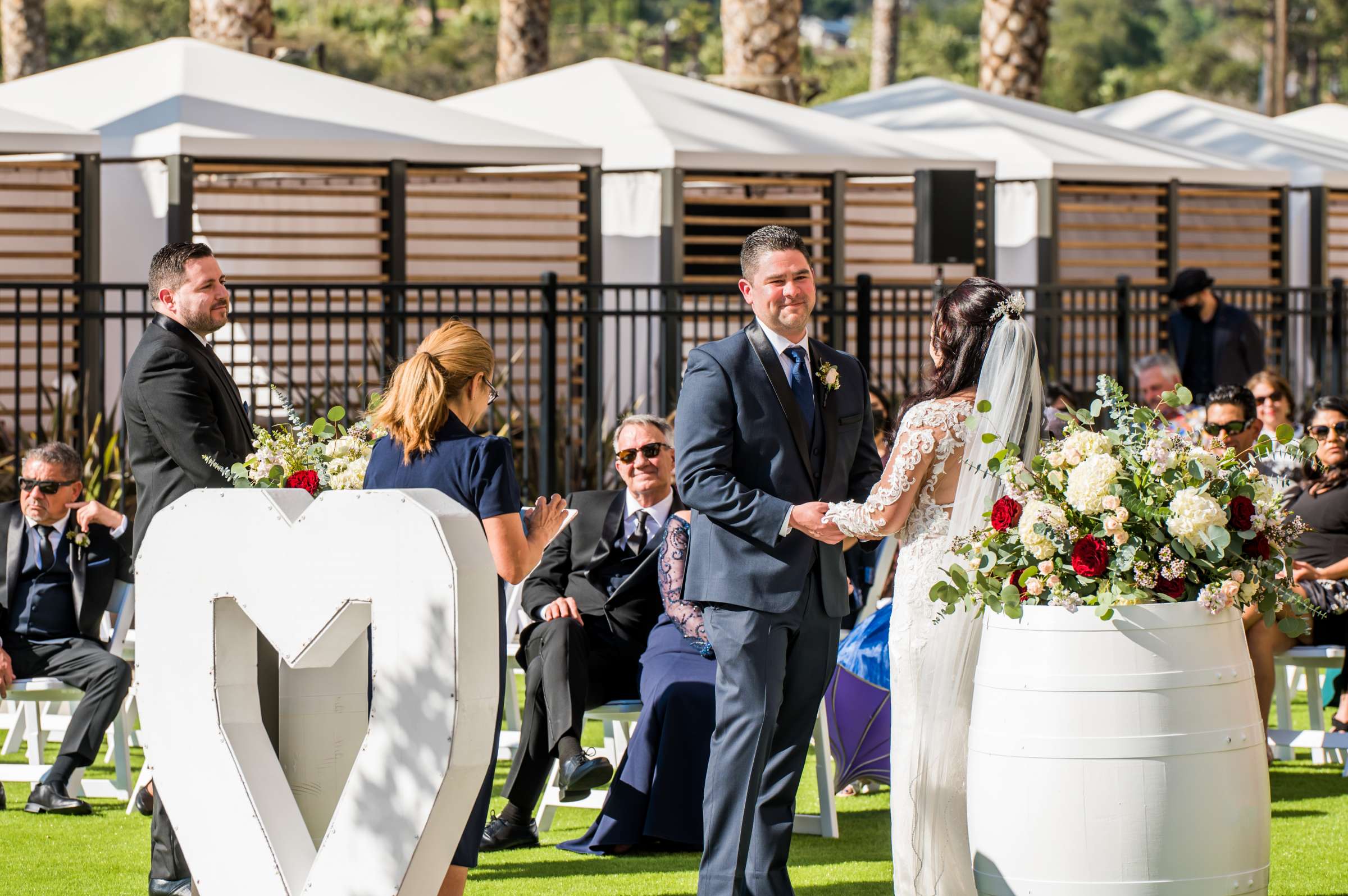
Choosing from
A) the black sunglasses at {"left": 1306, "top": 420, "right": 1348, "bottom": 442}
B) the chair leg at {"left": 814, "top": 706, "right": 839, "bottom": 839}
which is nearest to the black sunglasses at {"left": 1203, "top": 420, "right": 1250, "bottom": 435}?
the black sunglasses at {"left": 1306, "top": 420, "right": 1348, "bottom": 442}

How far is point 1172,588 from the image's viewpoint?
14.0 ft

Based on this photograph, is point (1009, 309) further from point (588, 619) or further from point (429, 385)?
point (588, 619)

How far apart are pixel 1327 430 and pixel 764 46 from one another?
38.3ft

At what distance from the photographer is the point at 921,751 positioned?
468cm

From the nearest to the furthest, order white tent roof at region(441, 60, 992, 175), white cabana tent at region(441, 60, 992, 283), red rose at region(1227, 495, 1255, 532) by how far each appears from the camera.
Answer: red rose at region(1227, 495, 1255, 532) → white tent roof at region(441, 60, 992, 175) → white cabana tent at region(441, 60, 992, 283)

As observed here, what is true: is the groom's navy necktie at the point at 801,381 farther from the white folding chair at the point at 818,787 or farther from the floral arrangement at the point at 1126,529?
the white folding chair at the point at 818,787

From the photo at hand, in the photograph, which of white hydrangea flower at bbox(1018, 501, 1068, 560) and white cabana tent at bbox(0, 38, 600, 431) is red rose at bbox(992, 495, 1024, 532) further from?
white cabana tent at bbox(0, 38, 600, 431)

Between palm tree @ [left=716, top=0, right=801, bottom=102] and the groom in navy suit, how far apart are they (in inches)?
540

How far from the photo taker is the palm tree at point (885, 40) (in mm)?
35875

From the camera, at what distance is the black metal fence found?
37.8ft

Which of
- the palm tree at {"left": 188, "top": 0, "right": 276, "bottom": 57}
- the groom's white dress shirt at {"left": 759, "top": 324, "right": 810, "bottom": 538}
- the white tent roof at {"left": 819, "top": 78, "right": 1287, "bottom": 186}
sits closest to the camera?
the groom's white dress shirt at {"left": 759, "top": 324, "right": 810, "bottom": 538}

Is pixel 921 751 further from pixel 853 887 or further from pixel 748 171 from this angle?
pixel 748 171

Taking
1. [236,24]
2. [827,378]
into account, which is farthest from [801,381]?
[236,24]

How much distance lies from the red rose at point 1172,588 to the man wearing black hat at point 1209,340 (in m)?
7.45
